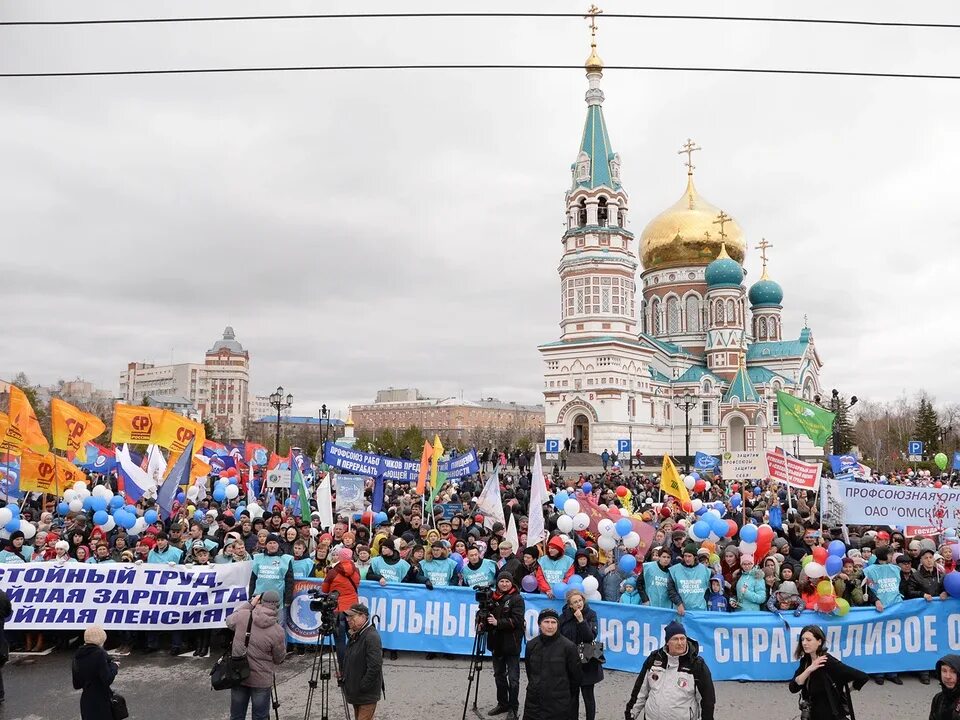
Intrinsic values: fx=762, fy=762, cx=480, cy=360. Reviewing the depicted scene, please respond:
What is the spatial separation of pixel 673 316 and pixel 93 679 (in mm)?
61374

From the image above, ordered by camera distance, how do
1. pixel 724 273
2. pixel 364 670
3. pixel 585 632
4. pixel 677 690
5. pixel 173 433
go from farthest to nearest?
pixel 724 273, pixel 173 433, pixel 585 632, pixel 364 670, pixel 677 690

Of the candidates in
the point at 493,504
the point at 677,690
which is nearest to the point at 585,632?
the point at 677,690

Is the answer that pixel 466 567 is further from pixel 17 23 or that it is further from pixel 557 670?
pixel 17 23

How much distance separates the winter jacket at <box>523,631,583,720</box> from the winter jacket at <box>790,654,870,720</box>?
5.32 ft

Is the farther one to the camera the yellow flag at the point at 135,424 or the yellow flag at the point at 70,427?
the yellow flag at the point at 135,424

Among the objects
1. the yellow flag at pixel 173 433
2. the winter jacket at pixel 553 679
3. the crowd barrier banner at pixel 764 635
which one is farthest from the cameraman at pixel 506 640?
the yellow flag at pixel 173 433

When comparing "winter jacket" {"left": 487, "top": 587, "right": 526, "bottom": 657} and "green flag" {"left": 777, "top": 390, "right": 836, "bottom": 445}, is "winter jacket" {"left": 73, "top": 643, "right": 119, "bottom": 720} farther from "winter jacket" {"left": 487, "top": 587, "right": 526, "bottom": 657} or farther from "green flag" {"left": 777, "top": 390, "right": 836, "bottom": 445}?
"green flag" {"left": 777, "top": 390, "right": 836, "bottom": 445}

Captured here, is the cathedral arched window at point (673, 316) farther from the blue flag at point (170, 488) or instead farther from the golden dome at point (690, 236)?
the blue flag at point (170, 488)

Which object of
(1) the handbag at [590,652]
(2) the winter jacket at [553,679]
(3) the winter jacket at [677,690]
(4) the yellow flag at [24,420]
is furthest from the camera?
(4) the yellow flag at [24,420]

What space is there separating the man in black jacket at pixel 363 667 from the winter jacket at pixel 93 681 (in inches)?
70.7

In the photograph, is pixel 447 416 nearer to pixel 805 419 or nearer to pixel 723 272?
pixel 723 272

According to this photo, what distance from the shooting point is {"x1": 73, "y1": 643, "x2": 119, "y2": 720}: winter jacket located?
567 cm

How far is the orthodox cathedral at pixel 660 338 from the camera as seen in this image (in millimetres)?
51750

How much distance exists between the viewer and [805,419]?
16.0 meters
